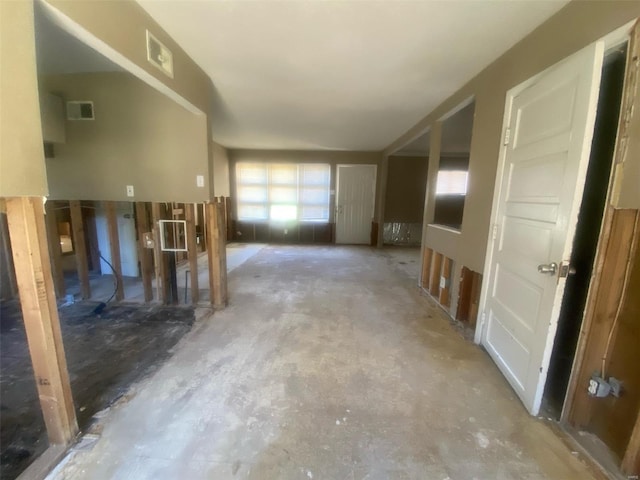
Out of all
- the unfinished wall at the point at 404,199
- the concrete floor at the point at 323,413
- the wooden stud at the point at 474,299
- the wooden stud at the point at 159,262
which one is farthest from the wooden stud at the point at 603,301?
the unfinished wall at the point at 404,199

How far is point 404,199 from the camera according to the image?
23.7ft

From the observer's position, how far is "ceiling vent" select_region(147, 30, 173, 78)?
1.79 metres

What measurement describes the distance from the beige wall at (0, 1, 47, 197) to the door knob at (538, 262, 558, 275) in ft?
8.02

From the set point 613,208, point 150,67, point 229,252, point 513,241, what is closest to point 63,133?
point 150,67

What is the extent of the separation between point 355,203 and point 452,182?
2.59 meters

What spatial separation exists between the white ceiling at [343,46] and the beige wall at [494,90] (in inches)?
3.7

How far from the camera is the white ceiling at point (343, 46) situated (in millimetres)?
1668

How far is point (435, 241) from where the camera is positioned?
343 cm

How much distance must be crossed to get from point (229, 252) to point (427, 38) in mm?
5210

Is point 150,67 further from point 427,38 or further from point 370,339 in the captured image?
point 370,339

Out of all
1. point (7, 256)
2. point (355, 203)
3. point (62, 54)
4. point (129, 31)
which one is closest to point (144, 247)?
point (7, 256)

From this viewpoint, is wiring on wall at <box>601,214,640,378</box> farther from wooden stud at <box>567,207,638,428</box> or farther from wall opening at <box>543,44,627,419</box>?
wall opening at <box>543,44,627,419</box>

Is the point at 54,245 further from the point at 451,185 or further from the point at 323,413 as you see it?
the point at 451,185

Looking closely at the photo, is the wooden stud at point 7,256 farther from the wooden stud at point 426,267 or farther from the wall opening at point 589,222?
the wall opening at point 589,222
